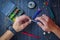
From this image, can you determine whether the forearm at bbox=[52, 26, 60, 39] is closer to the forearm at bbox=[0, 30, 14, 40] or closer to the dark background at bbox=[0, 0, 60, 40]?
the dark background at bbox=[0, 0, 60, 40]

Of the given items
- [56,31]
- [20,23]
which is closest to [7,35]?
[20,23]

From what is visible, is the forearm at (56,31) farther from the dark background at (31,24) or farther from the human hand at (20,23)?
the human hand at (20,23)

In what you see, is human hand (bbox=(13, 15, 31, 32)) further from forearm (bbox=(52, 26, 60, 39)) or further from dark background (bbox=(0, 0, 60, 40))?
forearm (bbox=(52, 26, 60, 39))

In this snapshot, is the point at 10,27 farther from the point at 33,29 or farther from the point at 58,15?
the point at 58,15

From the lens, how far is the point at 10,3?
1.81 meters

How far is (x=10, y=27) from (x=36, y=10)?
20 centimetres

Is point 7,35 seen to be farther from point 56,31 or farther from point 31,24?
point 56,31

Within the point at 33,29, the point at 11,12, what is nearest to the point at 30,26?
the point at 33,29

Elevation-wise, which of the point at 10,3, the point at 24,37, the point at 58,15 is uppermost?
the point at 10,3

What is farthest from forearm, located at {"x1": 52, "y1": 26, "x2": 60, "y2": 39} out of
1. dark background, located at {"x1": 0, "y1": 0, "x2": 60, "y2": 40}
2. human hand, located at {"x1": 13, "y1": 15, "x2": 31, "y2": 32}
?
human hand, located at {"x1": 13, "y1": 15, "x2": 31, "y2": 32}

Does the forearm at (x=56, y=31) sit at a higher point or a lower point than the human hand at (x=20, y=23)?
lower

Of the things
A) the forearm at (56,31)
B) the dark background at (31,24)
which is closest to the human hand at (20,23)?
the dark background at (31,24)

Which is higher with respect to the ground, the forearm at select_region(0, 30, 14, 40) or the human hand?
the human hand

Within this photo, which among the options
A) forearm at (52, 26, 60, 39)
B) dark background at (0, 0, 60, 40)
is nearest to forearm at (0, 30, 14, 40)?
dark background at (0, 0, 60, 40)
